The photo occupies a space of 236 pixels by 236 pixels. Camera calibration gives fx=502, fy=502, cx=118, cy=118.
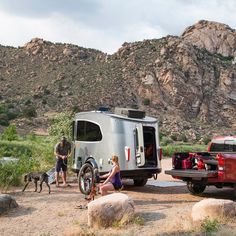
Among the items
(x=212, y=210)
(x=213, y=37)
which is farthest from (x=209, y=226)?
(x=213, y=37)

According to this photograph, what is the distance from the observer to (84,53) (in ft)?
249

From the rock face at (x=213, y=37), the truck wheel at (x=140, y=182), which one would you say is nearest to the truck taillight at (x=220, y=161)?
the truck wheel at (x=140, y=182)

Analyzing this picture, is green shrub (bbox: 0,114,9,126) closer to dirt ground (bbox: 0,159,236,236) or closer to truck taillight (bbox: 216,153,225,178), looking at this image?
dirt ground (bbox: 0,159,236,236)

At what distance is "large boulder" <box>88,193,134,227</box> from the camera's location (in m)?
9.66

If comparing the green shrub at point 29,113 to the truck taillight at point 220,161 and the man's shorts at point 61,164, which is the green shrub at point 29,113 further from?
the truck taillight at point 220,161

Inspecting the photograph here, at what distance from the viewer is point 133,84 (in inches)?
2611

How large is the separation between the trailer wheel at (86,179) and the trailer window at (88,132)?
1198 mm

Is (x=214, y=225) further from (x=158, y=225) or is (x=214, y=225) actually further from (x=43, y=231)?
(x=43, y=231)

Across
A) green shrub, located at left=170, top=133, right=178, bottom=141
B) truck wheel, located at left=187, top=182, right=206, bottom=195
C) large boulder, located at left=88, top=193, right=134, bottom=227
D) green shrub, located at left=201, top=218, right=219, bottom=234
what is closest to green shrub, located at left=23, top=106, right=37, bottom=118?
green shrub, located at left=170, top=133, right=178, bottom=141

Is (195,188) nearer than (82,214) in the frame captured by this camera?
No

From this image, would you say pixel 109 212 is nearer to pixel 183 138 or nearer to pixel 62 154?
pixel 62 154

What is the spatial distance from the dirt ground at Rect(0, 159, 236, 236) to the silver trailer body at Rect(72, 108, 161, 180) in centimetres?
82

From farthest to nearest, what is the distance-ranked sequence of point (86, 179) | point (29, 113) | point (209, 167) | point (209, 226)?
1. point (29, 113)
2. point (86, 179)
3. point (209, 167)
4. point (209, 226)

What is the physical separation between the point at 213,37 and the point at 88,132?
81348mm
